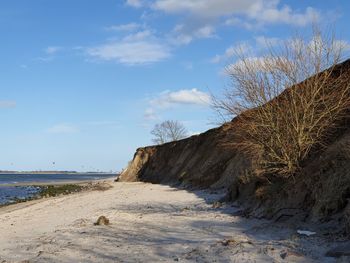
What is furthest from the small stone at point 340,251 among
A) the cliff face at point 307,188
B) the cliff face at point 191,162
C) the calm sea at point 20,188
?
the calm sea at point 20,188

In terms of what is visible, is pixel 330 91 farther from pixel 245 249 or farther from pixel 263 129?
pixel 245 249

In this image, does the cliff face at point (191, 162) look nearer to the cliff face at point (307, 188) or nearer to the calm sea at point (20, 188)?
the cliff face at point (307, 188)

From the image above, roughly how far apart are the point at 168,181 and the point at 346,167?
31.3 metres

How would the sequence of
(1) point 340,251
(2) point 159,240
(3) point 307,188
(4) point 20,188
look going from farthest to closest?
(4) point 20,188
(3) point 307,188
(2) point 159,240
(1) point 340,251

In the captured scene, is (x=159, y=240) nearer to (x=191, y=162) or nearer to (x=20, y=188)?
(x=191, y=162)

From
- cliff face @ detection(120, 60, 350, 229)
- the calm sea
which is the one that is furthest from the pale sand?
the calm sea

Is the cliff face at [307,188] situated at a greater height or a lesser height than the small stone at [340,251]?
greater

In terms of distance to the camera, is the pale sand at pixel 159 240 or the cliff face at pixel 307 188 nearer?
the pale sand at pixel 159 240

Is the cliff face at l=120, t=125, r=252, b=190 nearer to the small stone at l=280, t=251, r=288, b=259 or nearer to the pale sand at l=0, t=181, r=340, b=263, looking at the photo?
the pale sand at l=0, t=181, r=340, b=263

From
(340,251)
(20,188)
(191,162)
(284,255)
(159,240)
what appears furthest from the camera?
(20,188)

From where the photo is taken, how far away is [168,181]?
4216 centimetres

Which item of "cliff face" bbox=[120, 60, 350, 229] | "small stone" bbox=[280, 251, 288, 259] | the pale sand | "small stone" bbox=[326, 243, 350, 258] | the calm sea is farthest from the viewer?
the calm sea

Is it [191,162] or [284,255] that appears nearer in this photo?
[284,255]

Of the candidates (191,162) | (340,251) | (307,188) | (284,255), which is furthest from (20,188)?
(340,251)
